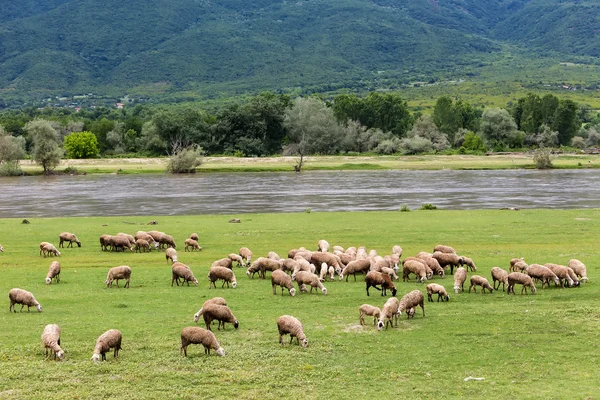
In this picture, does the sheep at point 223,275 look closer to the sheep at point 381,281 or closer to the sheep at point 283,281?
the sheep at point 283,281

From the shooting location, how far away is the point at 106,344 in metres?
14.2

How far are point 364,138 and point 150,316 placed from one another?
10263cm

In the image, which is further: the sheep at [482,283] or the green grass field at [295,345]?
the sheep at [482,283]

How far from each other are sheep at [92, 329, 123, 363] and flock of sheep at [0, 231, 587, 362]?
22 millimetres

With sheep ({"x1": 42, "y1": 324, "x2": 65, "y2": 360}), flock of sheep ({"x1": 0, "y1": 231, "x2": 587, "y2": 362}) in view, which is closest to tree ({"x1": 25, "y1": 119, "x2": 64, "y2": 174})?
flock of sheep ({"x1": 0, "y1": 231, "x2": 587, "y2": 362})

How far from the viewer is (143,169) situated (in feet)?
309

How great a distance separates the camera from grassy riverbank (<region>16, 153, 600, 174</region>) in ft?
302

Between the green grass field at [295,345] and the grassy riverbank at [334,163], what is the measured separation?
66.4 m

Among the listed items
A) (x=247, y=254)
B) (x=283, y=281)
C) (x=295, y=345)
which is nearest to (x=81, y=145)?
(x=247, y=254)

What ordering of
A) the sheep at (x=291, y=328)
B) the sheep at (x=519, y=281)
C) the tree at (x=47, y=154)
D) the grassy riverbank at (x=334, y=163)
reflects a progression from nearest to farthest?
the sheep at (x=291, y=328)
the sheep at (x=519, y=281)
the tree at (x=47, y=154)
the grassy riverbank at (x=334, y=163)

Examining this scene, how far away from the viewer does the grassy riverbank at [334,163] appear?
92000 mm

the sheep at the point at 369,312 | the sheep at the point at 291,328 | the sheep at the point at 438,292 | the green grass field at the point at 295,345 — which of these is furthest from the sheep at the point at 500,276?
the sheep at the point at 291,328

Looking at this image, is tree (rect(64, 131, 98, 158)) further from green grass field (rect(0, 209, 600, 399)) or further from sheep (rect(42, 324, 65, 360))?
sheep (rect(42, 324, 65, 360))

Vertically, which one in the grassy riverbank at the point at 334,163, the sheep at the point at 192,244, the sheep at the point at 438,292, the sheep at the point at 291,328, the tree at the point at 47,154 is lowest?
the grassy riverbank at the point at 334,163
